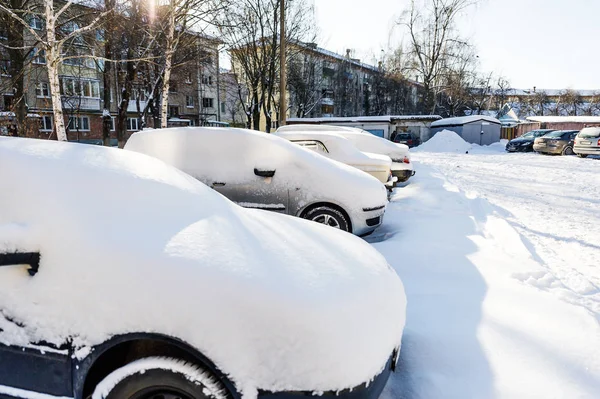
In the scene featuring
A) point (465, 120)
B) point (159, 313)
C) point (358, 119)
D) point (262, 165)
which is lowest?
point (159, 313)

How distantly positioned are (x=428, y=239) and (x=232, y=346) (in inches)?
151

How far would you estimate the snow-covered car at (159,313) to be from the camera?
5.14 ft

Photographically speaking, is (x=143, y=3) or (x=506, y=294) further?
(x=143, y=3)

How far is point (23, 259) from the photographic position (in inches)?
64.7

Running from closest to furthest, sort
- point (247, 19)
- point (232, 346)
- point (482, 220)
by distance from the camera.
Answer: point (232, 346) < point (482, 220) < point (247, 19)

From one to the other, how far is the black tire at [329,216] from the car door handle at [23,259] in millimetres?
3479

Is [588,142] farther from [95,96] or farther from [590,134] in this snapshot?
[95,96]

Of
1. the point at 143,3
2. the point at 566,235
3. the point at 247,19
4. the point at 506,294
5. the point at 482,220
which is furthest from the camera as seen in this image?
the point at 247,19

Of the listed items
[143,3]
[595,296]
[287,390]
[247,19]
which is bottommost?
[595,296]

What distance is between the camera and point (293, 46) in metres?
26.1

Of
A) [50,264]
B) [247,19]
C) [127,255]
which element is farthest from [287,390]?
[247,19]

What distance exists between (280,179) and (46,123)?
3549 cm

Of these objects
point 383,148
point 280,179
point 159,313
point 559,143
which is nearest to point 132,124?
point 383,148

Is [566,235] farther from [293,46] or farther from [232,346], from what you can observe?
[293,46]
